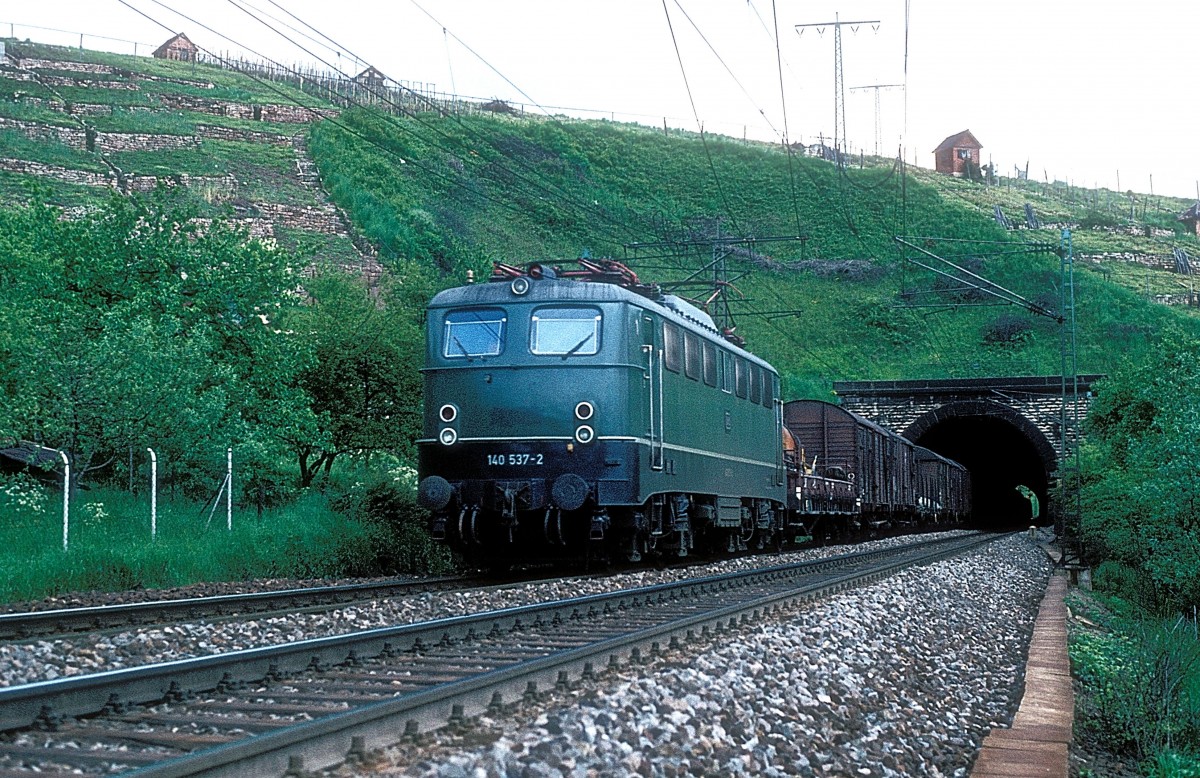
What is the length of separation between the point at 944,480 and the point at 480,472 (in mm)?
39195

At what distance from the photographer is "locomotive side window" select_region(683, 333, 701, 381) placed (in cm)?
1658

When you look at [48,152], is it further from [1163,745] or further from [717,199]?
[1163,745]

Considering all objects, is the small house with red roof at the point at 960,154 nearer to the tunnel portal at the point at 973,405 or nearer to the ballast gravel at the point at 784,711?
the tunnel portal at the point at 973,405

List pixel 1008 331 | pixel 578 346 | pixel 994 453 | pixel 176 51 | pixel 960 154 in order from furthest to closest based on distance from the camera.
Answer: pixel 960 154 < pixel 176 51 < pixel 994 453 < pixel 1008 331 < pixel 578 346

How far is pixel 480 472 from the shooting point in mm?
14484

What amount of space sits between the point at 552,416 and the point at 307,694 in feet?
26.1

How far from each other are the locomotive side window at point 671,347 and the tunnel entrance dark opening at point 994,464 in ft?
134

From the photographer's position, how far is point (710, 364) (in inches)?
704

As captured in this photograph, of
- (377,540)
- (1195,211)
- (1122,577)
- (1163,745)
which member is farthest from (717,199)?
(1163,745)

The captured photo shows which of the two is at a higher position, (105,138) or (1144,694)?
(105,138)

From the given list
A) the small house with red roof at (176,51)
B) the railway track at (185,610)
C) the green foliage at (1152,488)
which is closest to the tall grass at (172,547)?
the railway track at (185,610)

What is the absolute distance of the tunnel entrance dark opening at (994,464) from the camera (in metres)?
59.8

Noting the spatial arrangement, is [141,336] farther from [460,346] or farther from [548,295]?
[548,295]

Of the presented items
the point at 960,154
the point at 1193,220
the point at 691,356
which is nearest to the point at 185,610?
the point at 691,356
